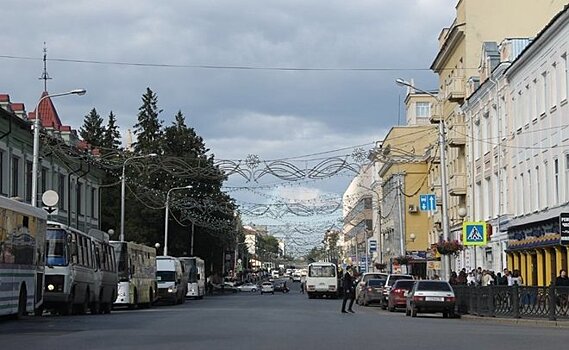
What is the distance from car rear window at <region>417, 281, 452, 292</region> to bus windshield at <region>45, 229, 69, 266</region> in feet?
42.6

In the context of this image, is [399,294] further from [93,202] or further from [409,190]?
[409,190]

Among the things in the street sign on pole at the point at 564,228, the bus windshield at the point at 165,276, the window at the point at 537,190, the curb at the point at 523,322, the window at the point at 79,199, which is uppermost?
the window at the point at 79,199

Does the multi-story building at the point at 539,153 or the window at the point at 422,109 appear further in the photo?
the window at the point at 422,109

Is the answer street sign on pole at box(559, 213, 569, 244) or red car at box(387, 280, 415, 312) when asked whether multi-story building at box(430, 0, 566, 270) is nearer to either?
red car at box(387, 280, 415, 312)

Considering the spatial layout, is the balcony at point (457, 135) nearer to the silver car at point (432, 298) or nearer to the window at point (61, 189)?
the window at point (61, 189)

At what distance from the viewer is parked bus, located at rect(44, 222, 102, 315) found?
1332 inches

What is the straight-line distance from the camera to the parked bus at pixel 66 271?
1332 inches

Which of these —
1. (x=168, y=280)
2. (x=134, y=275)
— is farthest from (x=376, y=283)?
(x=134, y=275)

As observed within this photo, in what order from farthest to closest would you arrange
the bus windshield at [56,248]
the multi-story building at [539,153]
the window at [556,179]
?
1. the window at [556,179]
2. the multi-story building at [539,153]
3. the bus windshield at [56,248]

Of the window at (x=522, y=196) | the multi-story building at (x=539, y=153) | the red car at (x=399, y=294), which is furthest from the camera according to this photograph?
the window at (x=522, y=196)

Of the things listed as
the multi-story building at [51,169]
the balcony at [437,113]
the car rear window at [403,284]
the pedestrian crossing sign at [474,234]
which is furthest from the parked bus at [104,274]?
the balcony at [437,113]

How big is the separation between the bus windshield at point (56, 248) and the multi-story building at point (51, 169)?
18.3 metres

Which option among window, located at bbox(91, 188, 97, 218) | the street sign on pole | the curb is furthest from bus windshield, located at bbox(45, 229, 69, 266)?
window, located at bbox(91, 188, 97, 218)

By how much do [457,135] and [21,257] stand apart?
128ft
